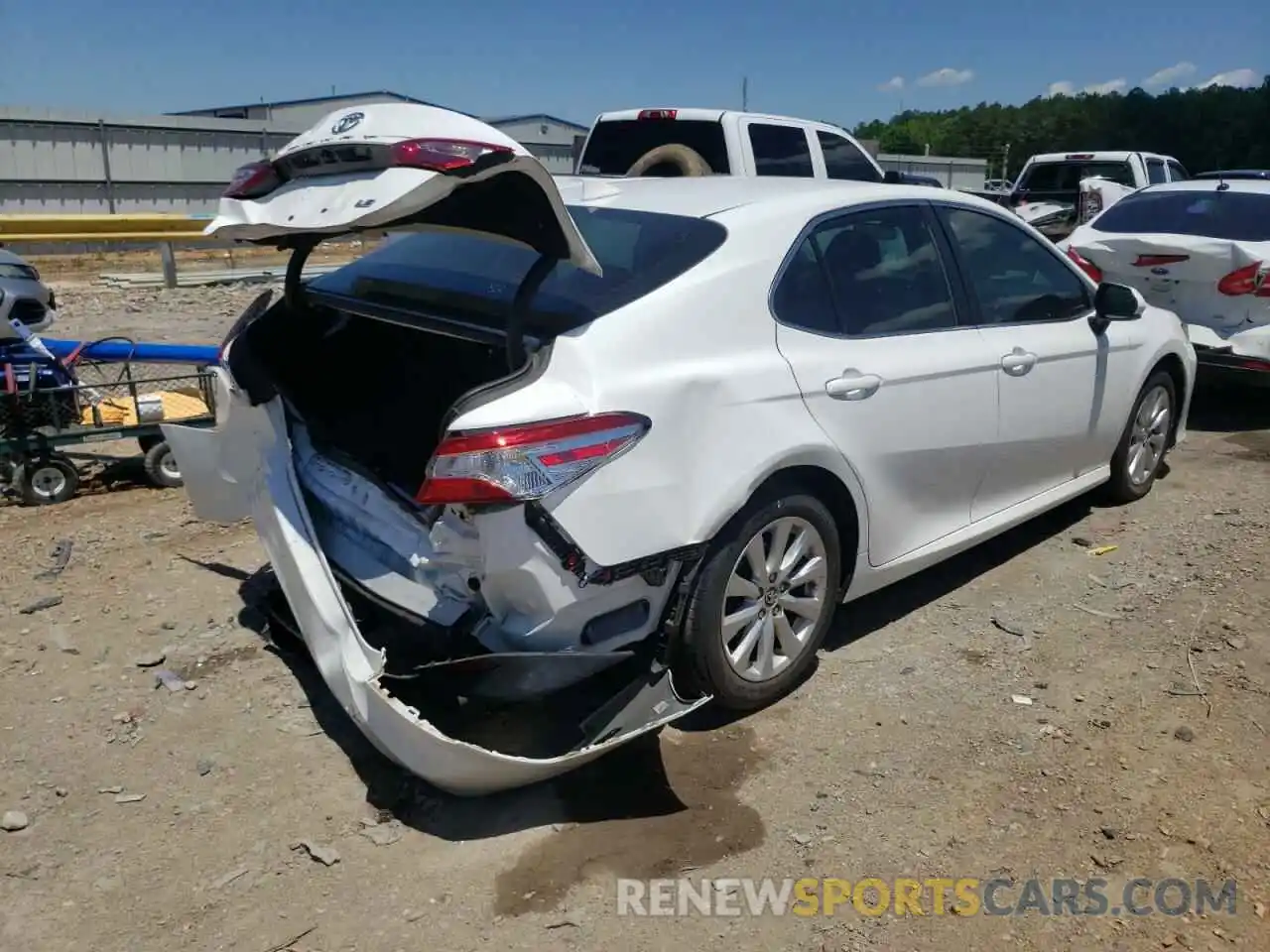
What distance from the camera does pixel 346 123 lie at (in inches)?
117

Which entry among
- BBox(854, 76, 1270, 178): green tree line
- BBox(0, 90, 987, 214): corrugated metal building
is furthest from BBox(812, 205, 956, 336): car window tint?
BBox(854, 76, 1270, 178): green tree line

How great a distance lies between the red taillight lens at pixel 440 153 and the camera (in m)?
2.63

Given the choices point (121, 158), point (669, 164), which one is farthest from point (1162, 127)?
point (669, 164)

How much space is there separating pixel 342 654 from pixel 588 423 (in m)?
0.96

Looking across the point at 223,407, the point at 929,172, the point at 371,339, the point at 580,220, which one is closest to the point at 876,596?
the point at 580,220

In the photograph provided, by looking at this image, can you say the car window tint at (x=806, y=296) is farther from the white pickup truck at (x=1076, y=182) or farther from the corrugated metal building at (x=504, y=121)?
the corrugated metal building at (x=504, y=121)

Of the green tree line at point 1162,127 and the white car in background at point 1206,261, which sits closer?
the white car in background at point 1206,261

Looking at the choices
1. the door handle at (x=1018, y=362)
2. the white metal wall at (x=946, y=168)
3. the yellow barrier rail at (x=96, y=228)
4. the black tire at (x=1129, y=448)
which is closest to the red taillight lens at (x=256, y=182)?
the door handle at (x=1018, y=362)

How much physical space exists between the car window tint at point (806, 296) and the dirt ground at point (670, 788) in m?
1.28

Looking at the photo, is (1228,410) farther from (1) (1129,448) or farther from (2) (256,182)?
(2) (256,182)

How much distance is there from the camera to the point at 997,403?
4164 millimetres

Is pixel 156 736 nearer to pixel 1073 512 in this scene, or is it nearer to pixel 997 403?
pixel 997 403

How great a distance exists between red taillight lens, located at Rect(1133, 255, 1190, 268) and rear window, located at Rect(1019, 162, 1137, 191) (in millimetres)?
8760

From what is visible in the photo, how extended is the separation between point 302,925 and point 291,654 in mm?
1432
